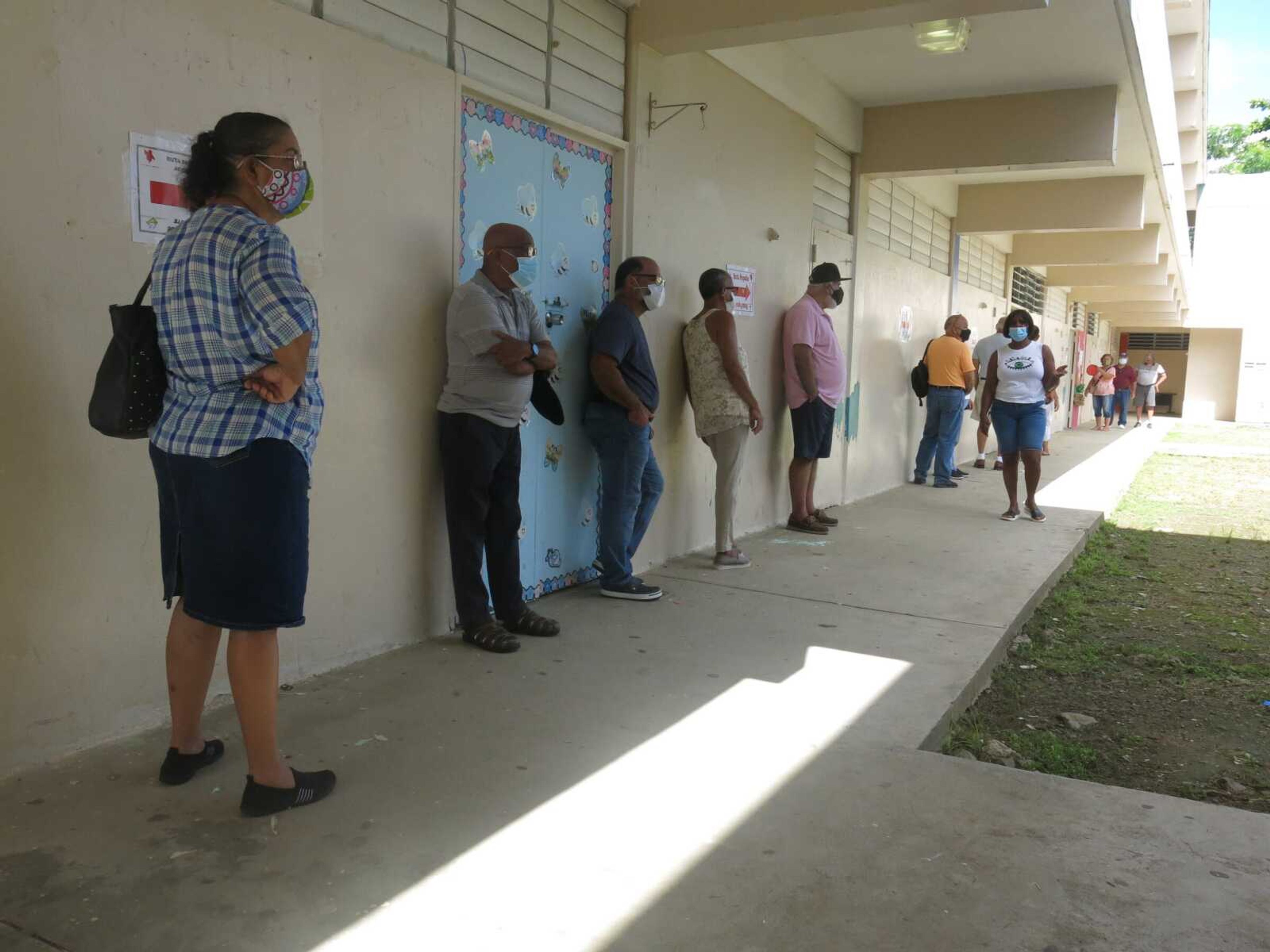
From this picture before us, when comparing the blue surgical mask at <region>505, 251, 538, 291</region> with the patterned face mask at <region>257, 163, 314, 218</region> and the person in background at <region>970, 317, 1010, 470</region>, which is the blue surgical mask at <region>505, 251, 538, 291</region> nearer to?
the patterned face mask at <region>257, 163, 314, 218</region>

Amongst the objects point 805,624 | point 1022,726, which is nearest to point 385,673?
point 805,624

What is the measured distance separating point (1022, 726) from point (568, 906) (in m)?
2.45

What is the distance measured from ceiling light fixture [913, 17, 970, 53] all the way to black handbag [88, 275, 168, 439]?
5.19 metres

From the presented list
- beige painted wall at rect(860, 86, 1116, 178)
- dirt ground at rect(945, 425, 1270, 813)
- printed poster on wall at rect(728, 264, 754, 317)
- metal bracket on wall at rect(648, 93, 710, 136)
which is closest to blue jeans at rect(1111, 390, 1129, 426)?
dirt ground at rect(945, 425, 1270, 813)

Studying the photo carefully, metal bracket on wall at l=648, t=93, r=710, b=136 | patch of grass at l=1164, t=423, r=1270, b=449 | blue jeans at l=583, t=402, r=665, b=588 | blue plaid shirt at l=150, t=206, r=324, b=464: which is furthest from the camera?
patch of grass at l=1164, t=423, r=1270, b=449

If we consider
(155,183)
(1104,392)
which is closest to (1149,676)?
(155,183)

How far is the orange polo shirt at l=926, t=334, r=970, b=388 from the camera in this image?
1030 centimetres

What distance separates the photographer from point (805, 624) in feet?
16.3

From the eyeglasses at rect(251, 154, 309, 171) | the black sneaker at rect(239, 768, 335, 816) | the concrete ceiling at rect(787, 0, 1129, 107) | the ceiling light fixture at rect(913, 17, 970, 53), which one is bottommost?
the black sneaker at rect(239, 768, 335, 816)

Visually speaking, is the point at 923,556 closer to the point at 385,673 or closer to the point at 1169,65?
the point at 385,673

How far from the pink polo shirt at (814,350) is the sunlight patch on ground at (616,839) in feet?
12.2

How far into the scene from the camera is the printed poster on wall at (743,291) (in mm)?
6781

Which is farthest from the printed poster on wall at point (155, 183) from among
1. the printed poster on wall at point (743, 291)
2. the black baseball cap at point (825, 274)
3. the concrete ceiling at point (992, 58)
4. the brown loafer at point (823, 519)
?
the brown loafer at point (823, 519)

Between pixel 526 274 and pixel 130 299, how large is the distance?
199cm
